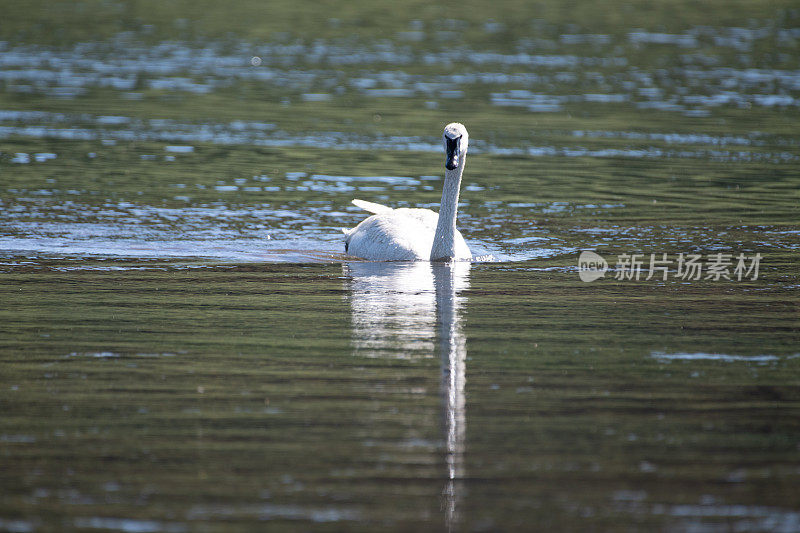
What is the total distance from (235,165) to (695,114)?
1172 cm

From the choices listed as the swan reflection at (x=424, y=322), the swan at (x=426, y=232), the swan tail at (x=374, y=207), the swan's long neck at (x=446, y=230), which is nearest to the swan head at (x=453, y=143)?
the swan at (x=426, y=232)

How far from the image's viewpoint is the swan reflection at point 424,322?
780 centimetres

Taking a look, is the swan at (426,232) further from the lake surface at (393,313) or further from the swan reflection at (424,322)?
the lake surface at (393,313)

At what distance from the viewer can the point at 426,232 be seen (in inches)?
613

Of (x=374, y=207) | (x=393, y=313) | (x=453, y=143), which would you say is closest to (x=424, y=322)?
(x=393, y=313)

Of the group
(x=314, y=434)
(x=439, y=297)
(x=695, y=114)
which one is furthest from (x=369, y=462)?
(x=695, y=114)

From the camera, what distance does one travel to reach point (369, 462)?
7.34 metres

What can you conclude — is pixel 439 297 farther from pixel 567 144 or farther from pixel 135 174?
pixel 567 144

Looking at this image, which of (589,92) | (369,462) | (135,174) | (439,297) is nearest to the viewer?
(369,462)

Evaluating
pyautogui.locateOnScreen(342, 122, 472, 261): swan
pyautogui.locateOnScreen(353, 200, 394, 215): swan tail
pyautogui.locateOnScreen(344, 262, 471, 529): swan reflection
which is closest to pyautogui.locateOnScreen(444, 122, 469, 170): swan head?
pyautogui.locateOnScreen(342, 122, 472, 261): swan

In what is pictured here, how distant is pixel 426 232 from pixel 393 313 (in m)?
4.06

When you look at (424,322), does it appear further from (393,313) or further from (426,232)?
(426,232)

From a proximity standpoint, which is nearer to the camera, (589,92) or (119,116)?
(119,116)

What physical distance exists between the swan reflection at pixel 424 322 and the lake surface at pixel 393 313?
47 millimetres
